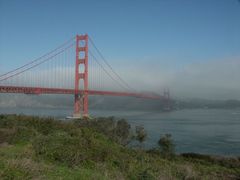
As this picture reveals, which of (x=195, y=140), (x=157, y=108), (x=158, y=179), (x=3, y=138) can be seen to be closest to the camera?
(x=158, y=179)

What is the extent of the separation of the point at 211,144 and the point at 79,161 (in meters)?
24.1

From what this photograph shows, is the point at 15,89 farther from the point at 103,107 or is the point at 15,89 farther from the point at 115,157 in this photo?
the point at 103,107

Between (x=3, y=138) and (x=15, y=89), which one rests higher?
(x=15, y=89)

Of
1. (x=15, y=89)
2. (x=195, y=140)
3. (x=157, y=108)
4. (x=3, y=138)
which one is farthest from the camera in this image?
(x=157, y=108)

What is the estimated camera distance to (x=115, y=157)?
6.72 metres

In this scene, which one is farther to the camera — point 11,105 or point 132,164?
point 11,105

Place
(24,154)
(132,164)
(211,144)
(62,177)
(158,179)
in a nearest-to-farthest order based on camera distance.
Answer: (62,177) → (158,179) → (24,154) → (132,164) → (211,144)

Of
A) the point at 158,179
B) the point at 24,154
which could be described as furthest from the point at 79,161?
the point at 158,179

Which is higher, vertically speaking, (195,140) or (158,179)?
(158,179)

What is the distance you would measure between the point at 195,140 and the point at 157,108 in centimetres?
6411

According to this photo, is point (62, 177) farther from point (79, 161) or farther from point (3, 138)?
point (3, 138)

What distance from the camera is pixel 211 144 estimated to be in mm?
27812

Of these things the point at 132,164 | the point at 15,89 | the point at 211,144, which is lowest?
the point at 211,144

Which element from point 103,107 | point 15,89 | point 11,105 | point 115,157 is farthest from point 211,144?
point 11,105
